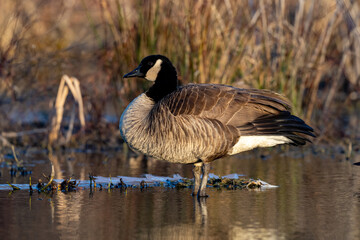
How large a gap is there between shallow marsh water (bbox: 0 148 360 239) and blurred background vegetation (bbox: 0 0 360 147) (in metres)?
2.00

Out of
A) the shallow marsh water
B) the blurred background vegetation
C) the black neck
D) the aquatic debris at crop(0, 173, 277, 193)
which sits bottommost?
the shallow marsh water

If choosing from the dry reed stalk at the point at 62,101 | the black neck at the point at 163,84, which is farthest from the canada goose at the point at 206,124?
the dry reed stalk at the point at 62,101

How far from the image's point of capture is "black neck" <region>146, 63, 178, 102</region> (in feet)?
23.5

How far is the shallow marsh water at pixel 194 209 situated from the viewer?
4.97 m

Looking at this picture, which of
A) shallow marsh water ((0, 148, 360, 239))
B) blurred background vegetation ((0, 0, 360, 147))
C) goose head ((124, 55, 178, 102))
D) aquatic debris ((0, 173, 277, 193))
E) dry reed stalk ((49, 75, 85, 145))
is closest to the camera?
shallow marsh water ((0, 148, 360, 239))

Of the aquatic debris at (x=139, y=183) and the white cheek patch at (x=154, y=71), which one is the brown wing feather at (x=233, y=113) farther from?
the aquatic debris at (x=139, y=183)

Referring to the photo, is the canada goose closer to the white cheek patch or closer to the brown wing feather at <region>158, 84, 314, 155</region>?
the brown wing feather at <region>158, 84, 314, 155</region>

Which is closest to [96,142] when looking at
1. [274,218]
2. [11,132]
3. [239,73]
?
[11,132]

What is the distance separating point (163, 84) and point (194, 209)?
180 cm

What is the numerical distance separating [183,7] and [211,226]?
512cm

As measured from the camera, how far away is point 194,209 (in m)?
5.91

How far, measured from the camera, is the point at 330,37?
11398 millimetres

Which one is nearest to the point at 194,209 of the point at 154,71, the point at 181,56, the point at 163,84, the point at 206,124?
the point at 206,124

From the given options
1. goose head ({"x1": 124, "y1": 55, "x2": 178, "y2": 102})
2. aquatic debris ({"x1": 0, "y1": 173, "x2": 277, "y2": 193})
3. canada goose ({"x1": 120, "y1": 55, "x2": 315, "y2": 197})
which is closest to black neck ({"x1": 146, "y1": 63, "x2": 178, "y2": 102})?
goose head ({"x1": 124, "y1": 55, "x2": 178, "y2": 102})
